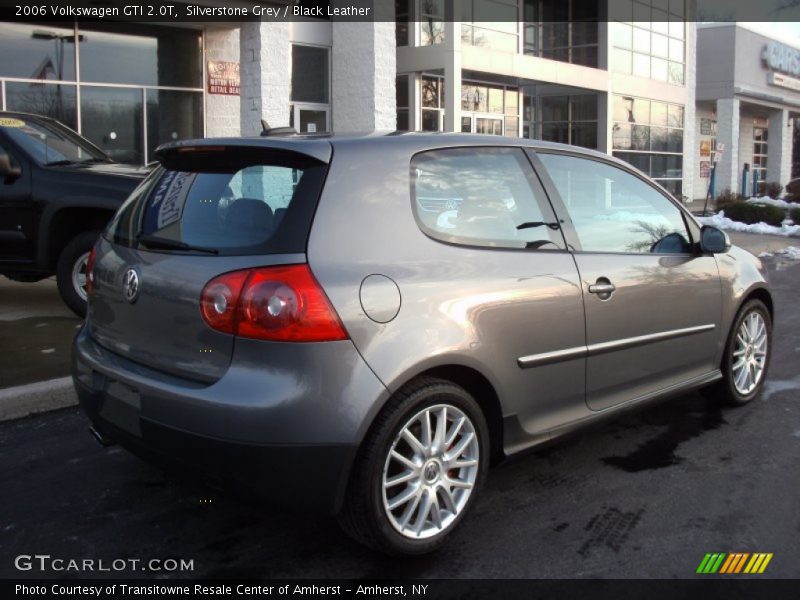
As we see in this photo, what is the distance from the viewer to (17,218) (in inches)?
298

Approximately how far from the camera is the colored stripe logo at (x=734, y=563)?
3229 mm

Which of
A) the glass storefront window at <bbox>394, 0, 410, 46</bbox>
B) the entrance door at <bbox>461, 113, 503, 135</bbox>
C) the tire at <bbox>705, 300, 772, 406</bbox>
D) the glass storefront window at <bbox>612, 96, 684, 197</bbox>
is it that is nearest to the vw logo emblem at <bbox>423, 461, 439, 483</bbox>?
the tire at <bbox>705, 300, 772, 406</bbox>

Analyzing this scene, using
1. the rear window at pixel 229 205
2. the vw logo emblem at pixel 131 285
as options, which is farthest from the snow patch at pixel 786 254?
the vw logo emblem at pixel 131 285

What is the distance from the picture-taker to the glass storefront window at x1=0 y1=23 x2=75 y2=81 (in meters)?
13.1

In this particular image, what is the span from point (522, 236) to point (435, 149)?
58 centimetres

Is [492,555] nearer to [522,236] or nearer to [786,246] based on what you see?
[522,236]

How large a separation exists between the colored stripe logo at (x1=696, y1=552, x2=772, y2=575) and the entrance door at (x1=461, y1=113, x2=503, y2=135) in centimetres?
1891

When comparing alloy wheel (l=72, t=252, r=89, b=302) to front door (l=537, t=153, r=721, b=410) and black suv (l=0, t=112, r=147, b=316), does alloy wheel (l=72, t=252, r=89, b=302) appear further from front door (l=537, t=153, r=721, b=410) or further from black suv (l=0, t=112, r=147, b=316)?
front door (l=537, t=153, r=721, b=410)

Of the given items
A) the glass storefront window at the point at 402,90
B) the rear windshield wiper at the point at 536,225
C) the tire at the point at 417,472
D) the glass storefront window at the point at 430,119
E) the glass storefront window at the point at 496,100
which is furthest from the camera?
the glass storefront window at the point at 496,100

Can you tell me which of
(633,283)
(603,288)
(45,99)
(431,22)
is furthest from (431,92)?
(603,288)

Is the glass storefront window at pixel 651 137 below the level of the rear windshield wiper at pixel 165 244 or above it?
above

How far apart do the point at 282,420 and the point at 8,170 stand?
5.75 meters

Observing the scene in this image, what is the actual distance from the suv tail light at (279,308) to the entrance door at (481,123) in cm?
1910

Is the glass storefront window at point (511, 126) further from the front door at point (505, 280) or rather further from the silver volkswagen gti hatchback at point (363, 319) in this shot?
the front door at point (505, 280)
